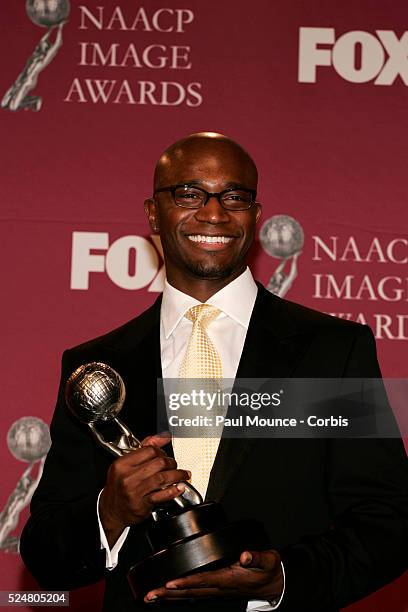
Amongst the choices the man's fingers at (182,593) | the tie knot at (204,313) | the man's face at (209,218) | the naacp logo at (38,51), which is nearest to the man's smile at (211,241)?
the man's face at (209,218)

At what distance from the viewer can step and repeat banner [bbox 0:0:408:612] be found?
259 cm

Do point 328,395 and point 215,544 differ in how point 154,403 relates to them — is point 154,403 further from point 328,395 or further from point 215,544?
point 215,544

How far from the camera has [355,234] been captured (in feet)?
8.55

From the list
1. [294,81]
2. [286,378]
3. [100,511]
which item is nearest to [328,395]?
[286,378]

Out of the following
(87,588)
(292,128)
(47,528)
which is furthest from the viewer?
(292,128)

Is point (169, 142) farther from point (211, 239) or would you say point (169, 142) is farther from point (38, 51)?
point (211, 239)

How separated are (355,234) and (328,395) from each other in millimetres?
1013

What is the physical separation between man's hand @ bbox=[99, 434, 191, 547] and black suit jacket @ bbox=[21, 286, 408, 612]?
0.18 meters

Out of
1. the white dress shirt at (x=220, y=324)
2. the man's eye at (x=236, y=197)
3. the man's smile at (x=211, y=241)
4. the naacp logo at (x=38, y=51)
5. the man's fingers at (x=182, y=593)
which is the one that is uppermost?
the naacp logo at (x=38, y=51)

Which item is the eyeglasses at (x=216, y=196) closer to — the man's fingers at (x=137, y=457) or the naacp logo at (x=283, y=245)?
the man's fingers at (x=137, y=457)

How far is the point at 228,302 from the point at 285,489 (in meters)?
0.35

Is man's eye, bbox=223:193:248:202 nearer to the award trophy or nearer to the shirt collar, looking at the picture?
the shirt collar

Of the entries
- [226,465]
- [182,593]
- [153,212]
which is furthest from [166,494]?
[153,212]

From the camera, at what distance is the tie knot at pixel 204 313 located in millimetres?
1774
